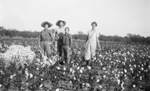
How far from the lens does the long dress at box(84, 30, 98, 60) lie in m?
9.33

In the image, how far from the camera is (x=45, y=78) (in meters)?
6.62

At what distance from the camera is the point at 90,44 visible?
9492 millimetres

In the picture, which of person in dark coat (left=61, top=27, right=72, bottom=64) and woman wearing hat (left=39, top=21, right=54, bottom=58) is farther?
woman wearing hat (left=39, top=21, right=54, bottom=58)

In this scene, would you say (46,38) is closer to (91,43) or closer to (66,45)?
(66,45)

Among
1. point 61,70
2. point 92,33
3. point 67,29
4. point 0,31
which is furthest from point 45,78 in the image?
point 0,31

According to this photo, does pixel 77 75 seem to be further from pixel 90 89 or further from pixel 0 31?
pixel 0 31

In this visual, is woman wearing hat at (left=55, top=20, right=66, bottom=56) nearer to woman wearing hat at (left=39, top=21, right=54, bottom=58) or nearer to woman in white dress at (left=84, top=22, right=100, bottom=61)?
woman wearing hat at (left=39, top=21, right=54, bottom=58)

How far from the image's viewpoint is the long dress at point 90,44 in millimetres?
9328

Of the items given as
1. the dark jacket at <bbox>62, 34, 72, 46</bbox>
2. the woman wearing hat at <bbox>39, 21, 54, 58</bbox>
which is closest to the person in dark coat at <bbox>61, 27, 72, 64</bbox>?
the dark jacket at <bbox>62, 34, 72, 46</bbox>

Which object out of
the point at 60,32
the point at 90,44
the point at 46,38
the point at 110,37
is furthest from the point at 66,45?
the point at 110,37

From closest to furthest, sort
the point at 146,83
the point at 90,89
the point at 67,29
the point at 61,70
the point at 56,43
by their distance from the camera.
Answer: the point at 90,89, the point at 61,70, the point at 146,83, the point at 67,29, the point at 56,43

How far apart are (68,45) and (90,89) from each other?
9.48 feet

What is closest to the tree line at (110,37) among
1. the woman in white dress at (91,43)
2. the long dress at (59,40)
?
the woman in white dress at (91,43)

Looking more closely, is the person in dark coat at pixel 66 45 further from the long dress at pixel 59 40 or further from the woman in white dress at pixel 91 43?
the woman in white dress at pixel 91 43
